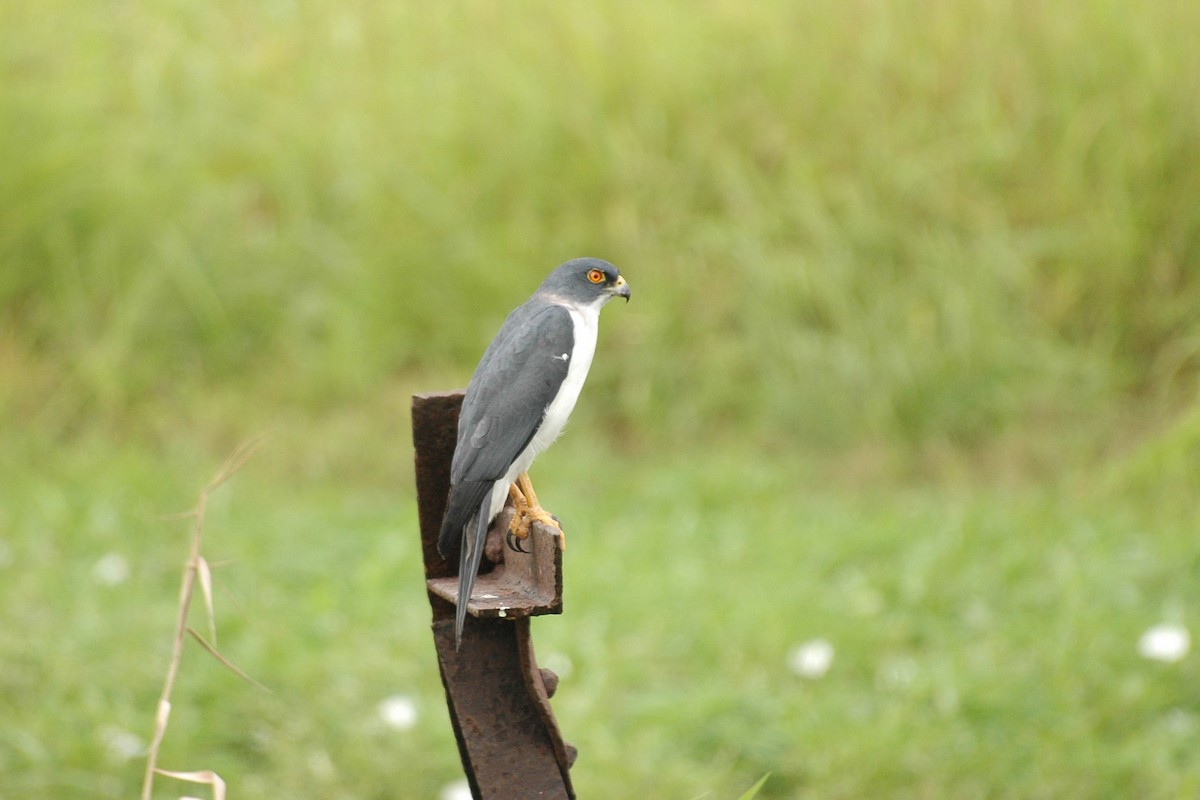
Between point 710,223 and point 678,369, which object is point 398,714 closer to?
point 678,369

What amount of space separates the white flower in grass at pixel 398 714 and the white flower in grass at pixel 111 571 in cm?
142

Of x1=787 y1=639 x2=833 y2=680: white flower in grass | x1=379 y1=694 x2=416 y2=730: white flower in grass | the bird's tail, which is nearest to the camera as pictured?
the bird's tail

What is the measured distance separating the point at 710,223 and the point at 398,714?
144 inches

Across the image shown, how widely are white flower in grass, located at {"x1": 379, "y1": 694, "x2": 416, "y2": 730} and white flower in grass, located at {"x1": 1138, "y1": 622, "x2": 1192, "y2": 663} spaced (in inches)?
81.6

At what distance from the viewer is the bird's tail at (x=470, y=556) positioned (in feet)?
4.06

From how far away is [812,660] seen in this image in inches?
153

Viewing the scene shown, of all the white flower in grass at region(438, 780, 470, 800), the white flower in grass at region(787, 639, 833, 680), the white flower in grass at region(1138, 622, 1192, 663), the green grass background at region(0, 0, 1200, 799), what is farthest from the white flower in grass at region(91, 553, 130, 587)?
the white flower in grass at region(1138, 622, 1192, 663)

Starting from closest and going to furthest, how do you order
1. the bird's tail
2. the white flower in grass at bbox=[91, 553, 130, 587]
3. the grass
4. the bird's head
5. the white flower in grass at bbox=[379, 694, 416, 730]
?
the bird's tail → the bird's head → the white flower in grass at bbox=[379, 694, 416, 730] → the grass → the white flower in grass at bbox=[91, 553, 130, 587]

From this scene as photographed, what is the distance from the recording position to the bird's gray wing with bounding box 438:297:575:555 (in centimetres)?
133

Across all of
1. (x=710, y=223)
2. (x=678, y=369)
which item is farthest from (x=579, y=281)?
(x=710, y=223)

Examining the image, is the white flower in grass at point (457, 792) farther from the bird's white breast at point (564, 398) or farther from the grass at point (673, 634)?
the bird's white breast at point (564, 398)

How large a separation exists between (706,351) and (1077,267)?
5.38 ft

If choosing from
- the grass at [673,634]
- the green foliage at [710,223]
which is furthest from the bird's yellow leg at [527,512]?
the green foliage at [710,223]

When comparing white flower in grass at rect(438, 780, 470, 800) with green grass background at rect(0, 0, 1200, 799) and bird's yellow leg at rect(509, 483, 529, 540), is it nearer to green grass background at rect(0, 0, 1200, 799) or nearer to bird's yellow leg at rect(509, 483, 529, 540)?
green grass background at rect(0, 0, 1200, 799)
